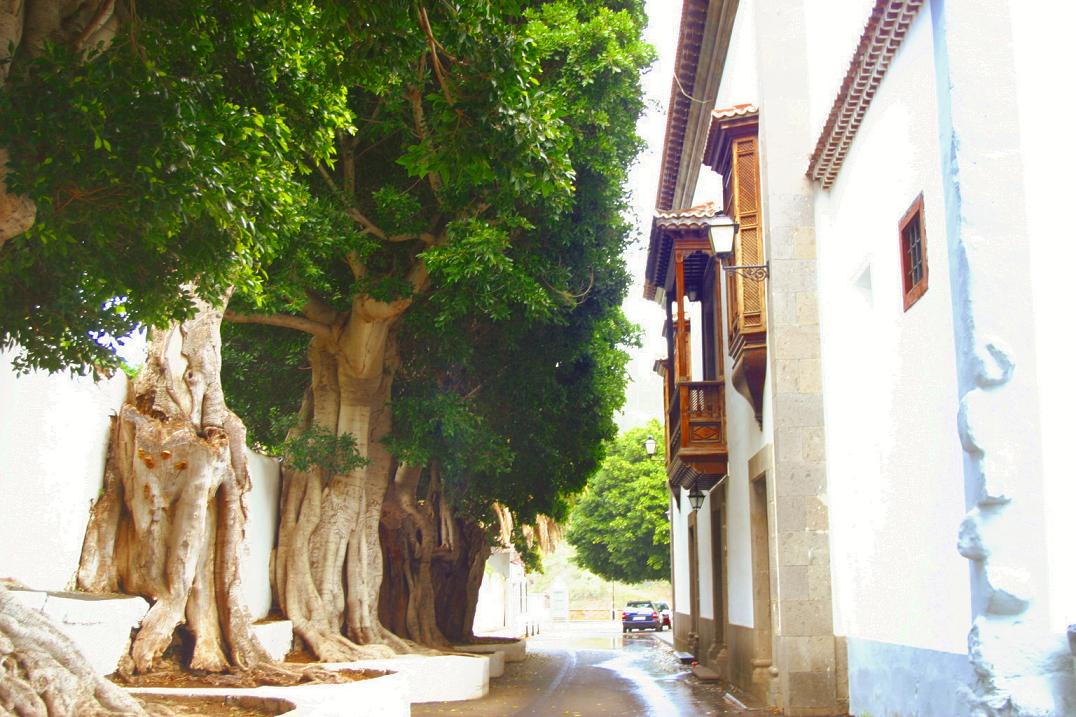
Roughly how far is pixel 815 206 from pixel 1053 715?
7.52 meters

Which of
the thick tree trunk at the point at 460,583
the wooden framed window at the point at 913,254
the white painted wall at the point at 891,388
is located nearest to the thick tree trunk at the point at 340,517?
the thick tree trunk at the point at 460,583

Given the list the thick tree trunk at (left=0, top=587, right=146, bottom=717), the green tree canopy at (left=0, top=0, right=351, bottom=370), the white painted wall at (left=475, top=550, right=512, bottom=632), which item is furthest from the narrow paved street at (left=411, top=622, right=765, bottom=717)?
the white painted wall at (left=475, top=550, right=512, bottom=632)

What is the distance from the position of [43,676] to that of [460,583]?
16637 mm

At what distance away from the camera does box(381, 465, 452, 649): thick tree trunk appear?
1936 centimetres

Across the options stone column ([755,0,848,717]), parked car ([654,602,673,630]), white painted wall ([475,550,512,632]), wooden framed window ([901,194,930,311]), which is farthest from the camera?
parked car ([654,602,673,630])

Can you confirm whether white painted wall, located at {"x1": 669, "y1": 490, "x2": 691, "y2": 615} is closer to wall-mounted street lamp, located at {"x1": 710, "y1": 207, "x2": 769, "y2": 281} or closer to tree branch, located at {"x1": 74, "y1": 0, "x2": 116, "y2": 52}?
wall-mounted street lamp, located at {"x1": 710, "y1": 207, "x2": 769, "y2": 281}

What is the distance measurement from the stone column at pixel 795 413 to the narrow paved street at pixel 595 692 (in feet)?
4.89

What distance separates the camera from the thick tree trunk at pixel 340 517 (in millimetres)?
15586

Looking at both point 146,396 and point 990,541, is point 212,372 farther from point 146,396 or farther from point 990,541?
point 990,541

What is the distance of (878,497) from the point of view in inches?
396

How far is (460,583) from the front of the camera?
22.9 metres

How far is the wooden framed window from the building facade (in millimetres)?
29

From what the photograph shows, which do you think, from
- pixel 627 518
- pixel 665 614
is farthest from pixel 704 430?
pixel 627 518

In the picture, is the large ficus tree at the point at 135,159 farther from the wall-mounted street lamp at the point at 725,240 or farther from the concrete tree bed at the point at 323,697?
the wall-mounted street lamp at the point at 725,240
